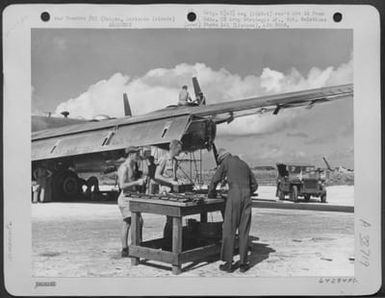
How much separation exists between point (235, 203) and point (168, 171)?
68 cm

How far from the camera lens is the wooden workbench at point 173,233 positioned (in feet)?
11.5

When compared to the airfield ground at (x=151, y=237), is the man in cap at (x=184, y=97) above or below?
above

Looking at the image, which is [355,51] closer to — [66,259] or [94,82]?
[94,82]

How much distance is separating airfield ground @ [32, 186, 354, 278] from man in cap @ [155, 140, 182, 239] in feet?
0.39

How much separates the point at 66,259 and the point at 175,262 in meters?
0.95

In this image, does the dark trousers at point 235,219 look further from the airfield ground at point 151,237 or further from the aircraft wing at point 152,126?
the aircraft wing at point 152,126

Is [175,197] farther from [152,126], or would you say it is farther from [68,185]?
[68,185]

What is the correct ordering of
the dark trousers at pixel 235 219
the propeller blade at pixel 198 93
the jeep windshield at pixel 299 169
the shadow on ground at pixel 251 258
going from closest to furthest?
the dark trousers at pixel 235 219 → the shadow on ground at pixel 251 258 → the propeller blade at pixel 198 93 → the jeep windshield at pixel 299 169

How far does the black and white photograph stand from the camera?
12.4 ft

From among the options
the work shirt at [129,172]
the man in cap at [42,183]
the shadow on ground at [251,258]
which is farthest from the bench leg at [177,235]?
the man in cap at [42,183]

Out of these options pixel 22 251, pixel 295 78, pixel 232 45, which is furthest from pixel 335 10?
pixel 22 251

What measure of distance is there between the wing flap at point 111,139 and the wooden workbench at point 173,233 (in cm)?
71

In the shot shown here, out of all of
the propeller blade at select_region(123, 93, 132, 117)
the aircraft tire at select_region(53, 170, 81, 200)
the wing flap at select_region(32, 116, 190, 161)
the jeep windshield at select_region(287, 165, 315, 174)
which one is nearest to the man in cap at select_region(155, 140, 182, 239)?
the wing flap at select_region(32, 116, 190, 161)

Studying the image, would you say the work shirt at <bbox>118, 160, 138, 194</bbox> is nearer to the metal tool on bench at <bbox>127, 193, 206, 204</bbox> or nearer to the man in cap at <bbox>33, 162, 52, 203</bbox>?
the metal tool on bench at <bbox>127, 193, 206, 204</bbox>
